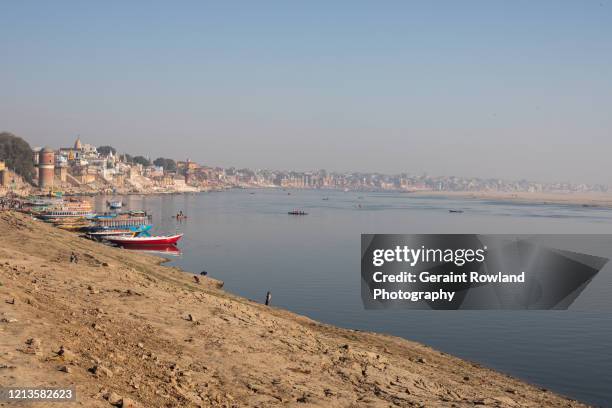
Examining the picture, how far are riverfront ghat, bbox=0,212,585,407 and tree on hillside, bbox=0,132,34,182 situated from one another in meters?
166

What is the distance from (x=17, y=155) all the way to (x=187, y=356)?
586 ft

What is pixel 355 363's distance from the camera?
56.3 feet

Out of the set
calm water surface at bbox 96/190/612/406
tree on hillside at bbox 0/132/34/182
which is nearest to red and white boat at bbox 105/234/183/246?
calm water surface at bbox 96/190/612/406

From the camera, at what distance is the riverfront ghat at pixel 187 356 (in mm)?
11477

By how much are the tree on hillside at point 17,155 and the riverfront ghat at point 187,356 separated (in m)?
166

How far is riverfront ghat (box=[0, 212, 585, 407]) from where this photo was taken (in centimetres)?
1148

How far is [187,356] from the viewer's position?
14461mm

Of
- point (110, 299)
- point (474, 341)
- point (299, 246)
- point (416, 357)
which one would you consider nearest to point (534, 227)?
point (299, 246)

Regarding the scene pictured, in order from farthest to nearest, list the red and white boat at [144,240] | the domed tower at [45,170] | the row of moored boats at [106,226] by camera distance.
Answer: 1. the domed tower at [45,170]
2. the row of moored boats at [106,226]
3. the red and white boat at [144,240]

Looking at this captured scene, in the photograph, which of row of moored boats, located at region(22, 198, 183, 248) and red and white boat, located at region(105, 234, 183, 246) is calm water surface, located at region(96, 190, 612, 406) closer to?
red and white boat, located at region(105, 234, 183, 246)

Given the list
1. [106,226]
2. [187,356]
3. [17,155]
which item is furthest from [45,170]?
[187,356]

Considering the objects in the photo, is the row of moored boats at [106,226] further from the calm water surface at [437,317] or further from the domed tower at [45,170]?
the domed tower at [45,170]

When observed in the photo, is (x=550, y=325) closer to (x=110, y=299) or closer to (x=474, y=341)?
(x=474, y=341)

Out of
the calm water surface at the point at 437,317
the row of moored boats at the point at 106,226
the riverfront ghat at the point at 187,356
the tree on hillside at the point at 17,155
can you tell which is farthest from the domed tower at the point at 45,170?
the riverfront ghat at the point at 187,356
